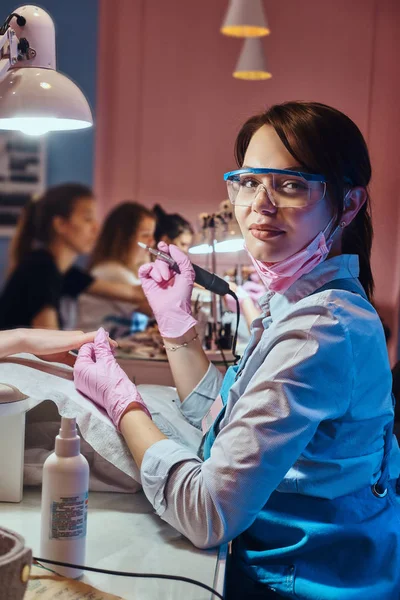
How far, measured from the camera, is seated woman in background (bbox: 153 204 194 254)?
150 inches

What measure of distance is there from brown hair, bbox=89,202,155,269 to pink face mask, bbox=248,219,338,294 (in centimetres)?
382

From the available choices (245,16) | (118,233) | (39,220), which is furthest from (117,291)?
Result: (245,16)

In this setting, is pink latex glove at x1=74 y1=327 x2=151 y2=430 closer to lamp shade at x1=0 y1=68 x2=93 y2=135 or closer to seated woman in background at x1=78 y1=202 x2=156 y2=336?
lamp shade at x1=0 y1=68 x2=93 y2=135

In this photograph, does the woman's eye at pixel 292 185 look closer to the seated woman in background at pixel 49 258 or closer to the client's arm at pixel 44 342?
the client's arm at pixel 44 342

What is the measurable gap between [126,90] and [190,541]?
442 cm

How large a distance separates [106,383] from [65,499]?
37 cm

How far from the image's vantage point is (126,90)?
5.15 m

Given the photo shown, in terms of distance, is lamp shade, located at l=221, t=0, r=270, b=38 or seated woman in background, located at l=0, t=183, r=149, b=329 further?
seated woman in background, located at l=0, t=183, r=149, b=329

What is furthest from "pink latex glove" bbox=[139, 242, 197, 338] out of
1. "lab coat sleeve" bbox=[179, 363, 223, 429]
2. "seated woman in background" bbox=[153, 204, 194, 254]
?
"seated woman in background" bbox=[153, 204, 194, 254]

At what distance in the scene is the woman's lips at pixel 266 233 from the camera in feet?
4.22

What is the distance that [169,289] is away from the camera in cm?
191

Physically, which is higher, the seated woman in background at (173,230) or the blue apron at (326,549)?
the seated woman in background at (173,230)

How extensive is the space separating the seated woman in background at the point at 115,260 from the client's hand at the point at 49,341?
3.34 metres

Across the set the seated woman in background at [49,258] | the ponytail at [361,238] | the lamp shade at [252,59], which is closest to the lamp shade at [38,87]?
the ponytail at [361,238]
